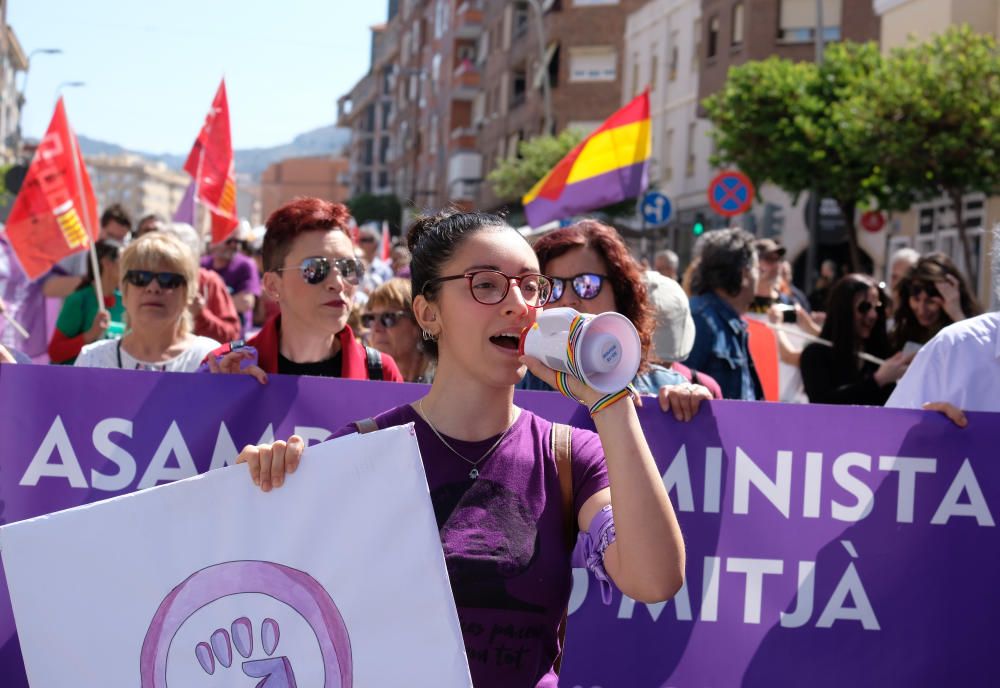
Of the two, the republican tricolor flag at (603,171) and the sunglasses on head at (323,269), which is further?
the republican tricolor flag at (603,171)

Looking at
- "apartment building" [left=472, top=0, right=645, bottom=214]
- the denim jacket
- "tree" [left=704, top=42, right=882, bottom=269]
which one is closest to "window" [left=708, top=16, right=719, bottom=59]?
"apartment building" [left=472, top=0, right=645, bottom=214]

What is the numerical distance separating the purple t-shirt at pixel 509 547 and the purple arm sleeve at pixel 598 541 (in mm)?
41

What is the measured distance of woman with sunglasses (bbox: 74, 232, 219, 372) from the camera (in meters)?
5.25

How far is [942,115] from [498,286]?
20.2 meters

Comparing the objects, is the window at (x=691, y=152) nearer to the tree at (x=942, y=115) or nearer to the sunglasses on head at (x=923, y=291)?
the tree at (x=942, y=115)

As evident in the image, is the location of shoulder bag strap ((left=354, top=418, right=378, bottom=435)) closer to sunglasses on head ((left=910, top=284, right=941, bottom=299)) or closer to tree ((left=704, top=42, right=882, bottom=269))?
sunglasses on head ((left=910, top=284, right=941, bottom=299))

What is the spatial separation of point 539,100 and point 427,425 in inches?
1891

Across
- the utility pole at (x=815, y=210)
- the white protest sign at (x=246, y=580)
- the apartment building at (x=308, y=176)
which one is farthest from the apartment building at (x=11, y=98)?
the apartment building at (x=308, y=176)

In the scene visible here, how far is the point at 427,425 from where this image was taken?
2992 mm

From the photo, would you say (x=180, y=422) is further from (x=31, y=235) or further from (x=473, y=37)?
(x=473, y=37)

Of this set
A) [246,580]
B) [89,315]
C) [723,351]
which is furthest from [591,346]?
[89,315]

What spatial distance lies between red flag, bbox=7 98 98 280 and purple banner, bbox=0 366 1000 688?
18.1 ft

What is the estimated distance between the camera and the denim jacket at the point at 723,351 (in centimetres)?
618

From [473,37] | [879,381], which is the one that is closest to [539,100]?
[473,37]
